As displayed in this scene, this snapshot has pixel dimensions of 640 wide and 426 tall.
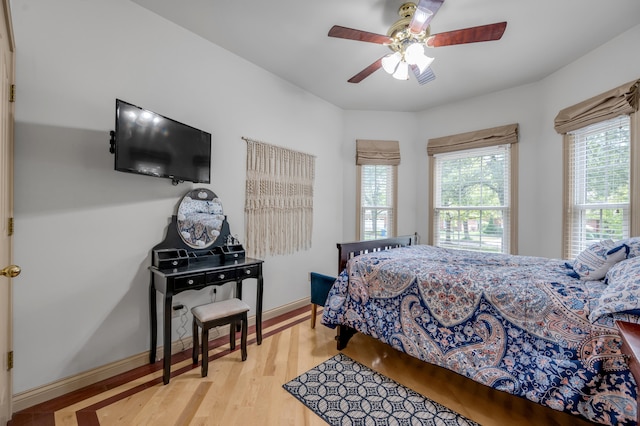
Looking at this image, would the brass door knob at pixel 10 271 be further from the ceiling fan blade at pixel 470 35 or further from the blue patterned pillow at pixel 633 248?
the blue patterned pillow at pixel 633 248

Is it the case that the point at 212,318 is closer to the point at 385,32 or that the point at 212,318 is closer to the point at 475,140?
the point at 385,32

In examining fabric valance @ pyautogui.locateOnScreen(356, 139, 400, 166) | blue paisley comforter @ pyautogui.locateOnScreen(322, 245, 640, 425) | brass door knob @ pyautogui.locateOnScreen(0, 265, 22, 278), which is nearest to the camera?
brass door knob @ pyautogui.locateOnScreen(0, 265, 22, 278)

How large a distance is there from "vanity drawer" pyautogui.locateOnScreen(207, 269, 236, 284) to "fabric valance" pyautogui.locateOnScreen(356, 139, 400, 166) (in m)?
2.55

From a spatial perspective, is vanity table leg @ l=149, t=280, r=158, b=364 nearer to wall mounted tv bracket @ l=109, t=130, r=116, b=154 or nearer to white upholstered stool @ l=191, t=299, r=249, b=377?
white upholstered stool @ l=191, t=299, r=249, b=377

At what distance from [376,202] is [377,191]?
6.7 inches

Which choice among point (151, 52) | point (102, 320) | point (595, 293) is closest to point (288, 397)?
point (102, 320)

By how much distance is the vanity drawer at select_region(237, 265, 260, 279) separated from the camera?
233cm

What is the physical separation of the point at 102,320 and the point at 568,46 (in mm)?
4612

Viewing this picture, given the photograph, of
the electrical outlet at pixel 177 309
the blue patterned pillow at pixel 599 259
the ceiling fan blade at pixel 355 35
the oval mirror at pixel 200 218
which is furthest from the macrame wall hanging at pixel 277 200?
the blue patterned pillow at pixel 599 259

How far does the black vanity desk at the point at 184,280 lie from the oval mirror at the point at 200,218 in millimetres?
249

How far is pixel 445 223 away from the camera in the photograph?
3857 millimetres

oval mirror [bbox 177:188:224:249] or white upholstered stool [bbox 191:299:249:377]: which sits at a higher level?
oval mirror [bbox 177:188:224:249]

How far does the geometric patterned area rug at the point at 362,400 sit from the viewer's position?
1573mm

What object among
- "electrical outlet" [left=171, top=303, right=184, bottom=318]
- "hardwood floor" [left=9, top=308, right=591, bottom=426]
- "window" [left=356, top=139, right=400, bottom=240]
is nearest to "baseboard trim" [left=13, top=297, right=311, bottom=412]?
"hardwood floor" [left=9, top=308, right=591, bottom=426]
